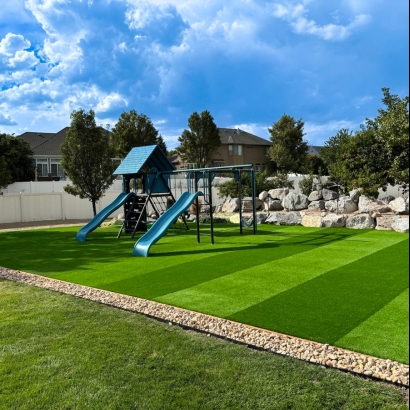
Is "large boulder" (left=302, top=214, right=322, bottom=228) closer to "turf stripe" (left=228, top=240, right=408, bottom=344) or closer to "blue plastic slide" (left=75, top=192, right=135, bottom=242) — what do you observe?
"blue plastic slide" (left=75, top=192, right=135, bottom=242)

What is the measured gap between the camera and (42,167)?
34.8 metres

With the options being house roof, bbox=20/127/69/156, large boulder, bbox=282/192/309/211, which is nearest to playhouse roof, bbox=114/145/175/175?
large boulder, bbox=282/192/309/211

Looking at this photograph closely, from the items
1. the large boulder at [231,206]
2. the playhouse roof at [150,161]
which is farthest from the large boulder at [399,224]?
the large boulder at [231,206]

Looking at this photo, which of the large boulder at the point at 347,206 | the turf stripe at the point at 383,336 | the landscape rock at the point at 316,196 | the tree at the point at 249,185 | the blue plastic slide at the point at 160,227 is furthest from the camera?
the tree at the point at 249,185

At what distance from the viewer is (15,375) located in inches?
138

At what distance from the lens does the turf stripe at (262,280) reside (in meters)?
5.42

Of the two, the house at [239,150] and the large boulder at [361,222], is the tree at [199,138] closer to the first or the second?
the house at [239,150]

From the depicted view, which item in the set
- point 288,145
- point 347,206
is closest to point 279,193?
point 347,206

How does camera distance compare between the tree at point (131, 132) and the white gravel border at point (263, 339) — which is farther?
the tree at point (131, 132)

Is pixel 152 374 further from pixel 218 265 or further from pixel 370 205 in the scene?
pixel 370 205

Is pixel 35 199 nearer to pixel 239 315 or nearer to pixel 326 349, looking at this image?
pixel 239 315

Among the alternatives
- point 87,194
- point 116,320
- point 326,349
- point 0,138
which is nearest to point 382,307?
point 326,349

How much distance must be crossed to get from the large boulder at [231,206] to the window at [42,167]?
20.4 metres

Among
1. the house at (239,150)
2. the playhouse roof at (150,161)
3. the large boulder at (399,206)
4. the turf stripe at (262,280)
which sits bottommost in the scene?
the turf stripe at (262,280)
